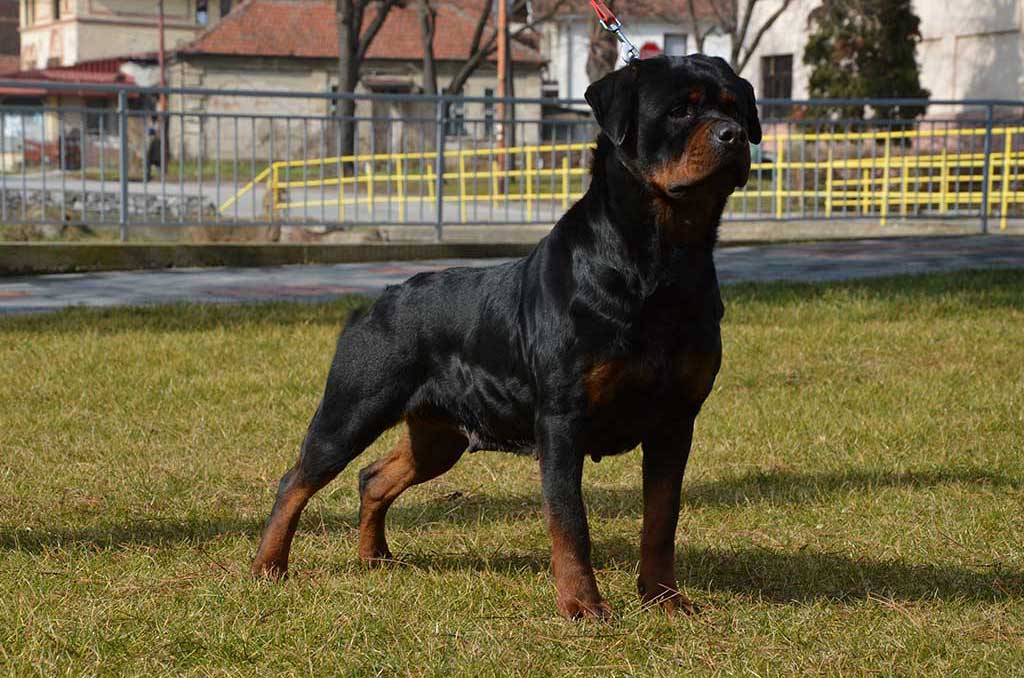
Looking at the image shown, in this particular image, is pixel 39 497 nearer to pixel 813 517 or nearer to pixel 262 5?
pixel 813 517

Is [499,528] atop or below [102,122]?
below

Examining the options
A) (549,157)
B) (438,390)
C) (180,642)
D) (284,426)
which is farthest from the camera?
(549,157)

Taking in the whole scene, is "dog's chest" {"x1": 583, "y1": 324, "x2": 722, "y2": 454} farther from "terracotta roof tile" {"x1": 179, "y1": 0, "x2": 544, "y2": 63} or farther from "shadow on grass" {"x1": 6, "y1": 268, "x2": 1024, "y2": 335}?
"terracotta roof tile" {"x1": 179, "y1": 0, "x2": 544, "y2": 63}

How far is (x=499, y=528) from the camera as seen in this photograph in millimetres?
4719

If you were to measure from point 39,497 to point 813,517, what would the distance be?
2.66 meters

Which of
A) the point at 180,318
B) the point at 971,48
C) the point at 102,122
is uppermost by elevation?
the point at 971,48

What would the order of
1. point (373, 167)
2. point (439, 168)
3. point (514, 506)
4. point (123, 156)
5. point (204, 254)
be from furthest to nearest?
point (373, 167) < point (439, 168) < point (204, 254) < point (123, 156) < point (514, 506)

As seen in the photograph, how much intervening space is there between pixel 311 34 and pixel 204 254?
46.7m

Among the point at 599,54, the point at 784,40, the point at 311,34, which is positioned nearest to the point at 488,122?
the point at 599,54

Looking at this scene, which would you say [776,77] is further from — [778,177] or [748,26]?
[778,177]

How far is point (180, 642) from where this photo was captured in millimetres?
3498

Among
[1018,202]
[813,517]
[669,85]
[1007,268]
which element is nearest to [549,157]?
[1018,202]

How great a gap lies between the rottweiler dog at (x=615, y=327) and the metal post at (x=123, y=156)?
915 centimetres

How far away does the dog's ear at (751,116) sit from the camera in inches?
146
